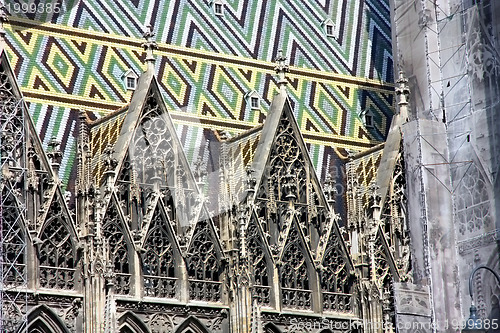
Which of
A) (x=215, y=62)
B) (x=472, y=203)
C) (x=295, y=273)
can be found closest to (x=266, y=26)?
(x=215, y=62)

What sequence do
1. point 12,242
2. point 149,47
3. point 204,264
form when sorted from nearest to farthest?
point 12,242, point 204,264, point 149,47

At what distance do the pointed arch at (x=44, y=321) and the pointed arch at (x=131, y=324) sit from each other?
120 centimetres

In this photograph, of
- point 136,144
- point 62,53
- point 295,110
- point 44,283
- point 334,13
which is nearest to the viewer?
point 44,283

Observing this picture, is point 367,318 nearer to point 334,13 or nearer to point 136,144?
point 136,144

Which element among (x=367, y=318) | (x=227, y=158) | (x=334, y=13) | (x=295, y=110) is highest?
(x=334, y=13)

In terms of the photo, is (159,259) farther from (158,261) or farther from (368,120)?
(368,120)

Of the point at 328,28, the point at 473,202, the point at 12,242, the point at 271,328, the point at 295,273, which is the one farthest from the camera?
the point at 328,28

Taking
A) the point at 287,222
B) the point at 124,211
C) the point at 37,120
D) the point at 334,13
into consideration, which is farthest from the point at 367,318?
the point at 334,13

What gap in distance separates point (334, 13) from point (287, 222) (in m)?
10.0

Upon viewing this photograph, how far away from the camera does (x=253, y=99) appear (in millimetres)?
36469

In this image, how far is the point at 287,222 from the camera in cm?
3250

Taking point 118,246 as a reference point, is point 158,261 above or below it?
below

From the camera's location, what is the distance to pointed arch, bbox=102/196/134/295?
98.5 feet

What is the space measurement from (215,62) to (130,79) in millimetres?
2759
